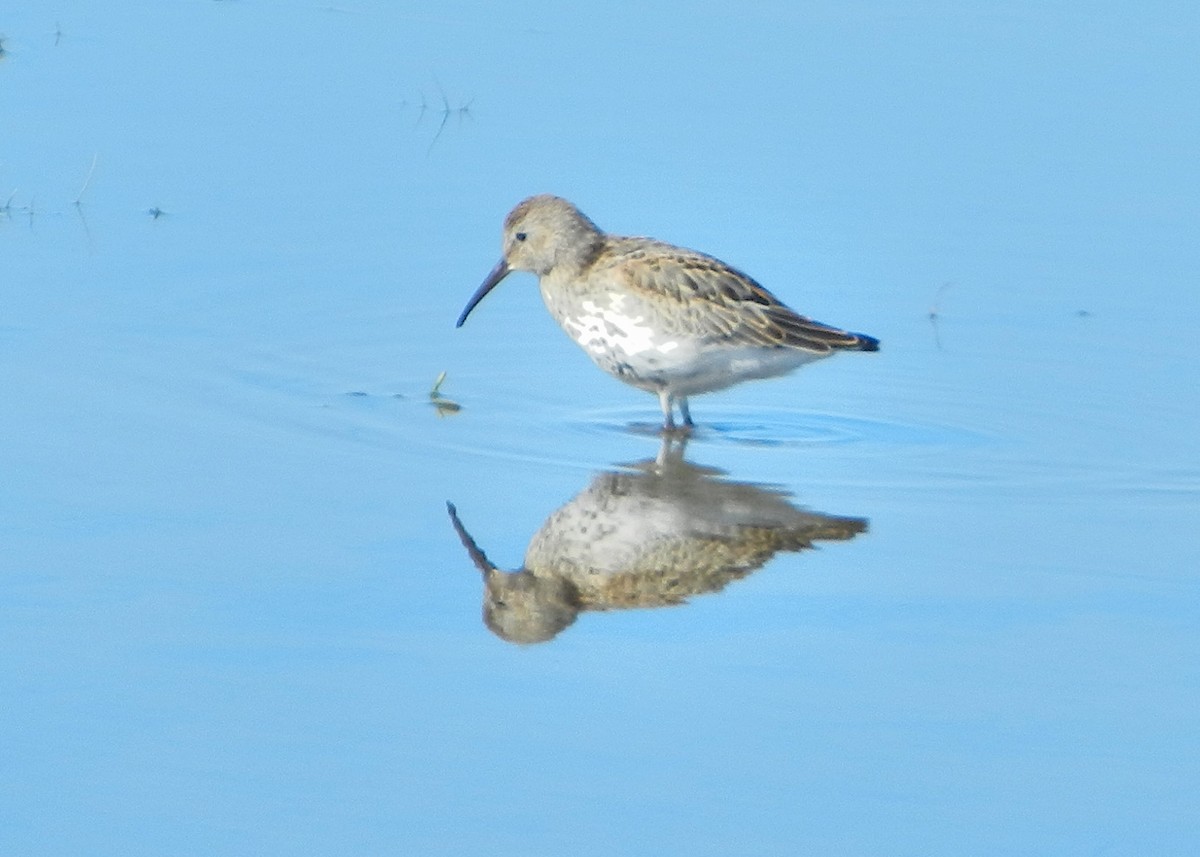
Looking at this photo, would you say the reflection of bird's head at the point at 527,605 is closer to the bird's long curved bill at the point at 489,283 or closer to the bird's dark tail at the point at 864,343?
the bird's dark tail at the point at 864,343

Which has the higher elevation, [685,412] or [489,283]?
Result: [489,283]

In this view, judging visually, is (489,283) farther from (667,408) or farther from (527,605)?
(527,605)

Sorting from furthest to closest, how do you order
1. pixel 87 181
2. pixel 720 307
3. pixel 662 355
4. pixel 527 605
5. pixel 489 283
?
pixel 87 181 < pixel 489 283 < pixel 720 307 < pixel 662 355 < pixel 527 605

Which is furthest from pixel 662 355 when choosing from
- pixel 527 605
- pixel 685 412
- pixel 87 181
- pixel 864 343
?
pixel 87 181

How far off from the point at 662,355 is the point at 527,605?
229 cm

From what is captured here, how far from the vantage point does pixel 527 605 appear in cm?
671

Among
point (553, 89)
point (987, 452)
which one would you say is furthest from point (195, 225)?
point (987, 452)

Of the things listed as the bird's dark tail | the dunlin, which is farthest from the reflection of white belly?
the bird's dark tail

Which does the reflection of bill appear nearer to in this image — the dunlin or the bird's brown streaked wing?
the dunlin

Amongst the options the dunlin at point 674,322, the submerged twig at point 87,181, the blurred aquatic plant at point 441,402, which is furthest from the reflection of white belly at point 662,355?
the submerged twig at point 87,181

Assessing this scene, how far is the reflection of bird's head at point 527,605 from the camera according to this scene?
257 inches

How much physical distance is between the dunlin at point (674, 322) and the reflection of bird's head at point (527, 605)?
→ 2.06 meters

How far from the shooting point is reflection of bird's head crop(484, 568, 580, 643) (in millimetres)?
6520

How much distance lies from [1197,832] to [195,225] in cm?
643
